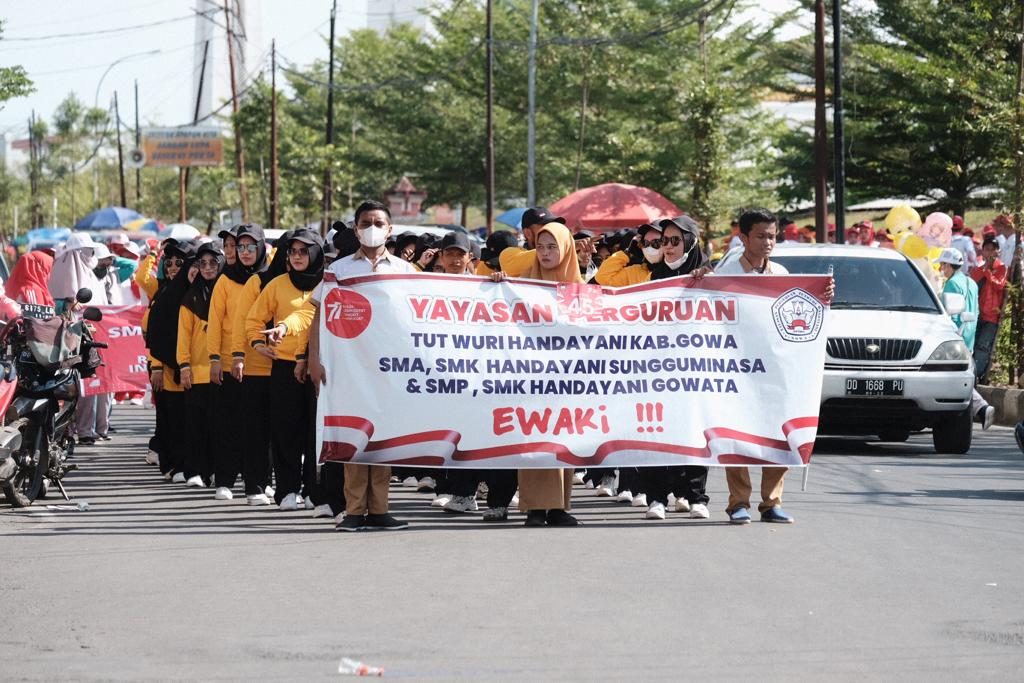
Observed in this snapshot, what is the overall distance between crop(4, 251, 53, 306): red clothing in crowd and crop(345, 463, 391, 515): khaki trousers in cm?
604

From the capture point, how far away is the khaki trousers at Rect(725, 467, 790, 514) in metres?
10.5

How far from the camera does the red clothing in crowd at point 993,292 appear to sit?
21.1 metres

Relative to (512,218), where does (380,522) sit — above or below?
below

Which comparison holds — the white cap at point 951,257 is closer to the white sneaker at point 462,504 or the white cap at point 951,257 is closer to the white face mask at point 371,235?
the white sneaker at point 462,504

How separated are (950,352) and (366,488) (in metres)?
7.09

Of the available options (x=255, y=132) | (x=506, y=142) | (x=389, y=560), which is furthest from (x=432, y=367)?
(x=255, y=132)

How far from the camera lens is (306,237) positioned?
36.0 feet

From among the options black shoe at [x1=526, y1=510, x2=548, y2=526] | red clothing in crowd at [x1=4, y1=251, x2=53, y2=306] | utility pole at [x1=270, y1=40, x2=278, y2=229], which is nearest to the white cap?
red clothing in crowd at [x1=4, y1=251, x2=53, y2=306]

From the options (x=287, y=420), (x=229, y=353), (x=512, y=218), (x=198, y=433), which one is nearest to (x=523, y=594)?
(x=287, y=420)

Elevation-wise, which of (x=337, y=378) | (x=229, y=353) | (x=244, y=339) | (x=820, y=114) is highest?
(x=820, y=114)

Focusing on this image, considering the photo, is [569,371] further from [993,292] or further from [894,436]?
[993,292]

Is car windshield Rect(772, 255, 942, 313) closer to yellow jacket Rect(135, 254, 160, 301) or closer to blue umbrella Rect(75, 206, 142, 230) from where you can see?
yellow jacket Rect(135, 254, 160, 301)

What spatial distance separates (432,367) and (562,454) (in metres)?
0.94

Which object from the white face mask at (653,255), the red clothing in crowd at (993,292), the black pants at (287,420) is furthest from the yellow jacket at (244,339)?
the red clothing in crowd at (993,292)
